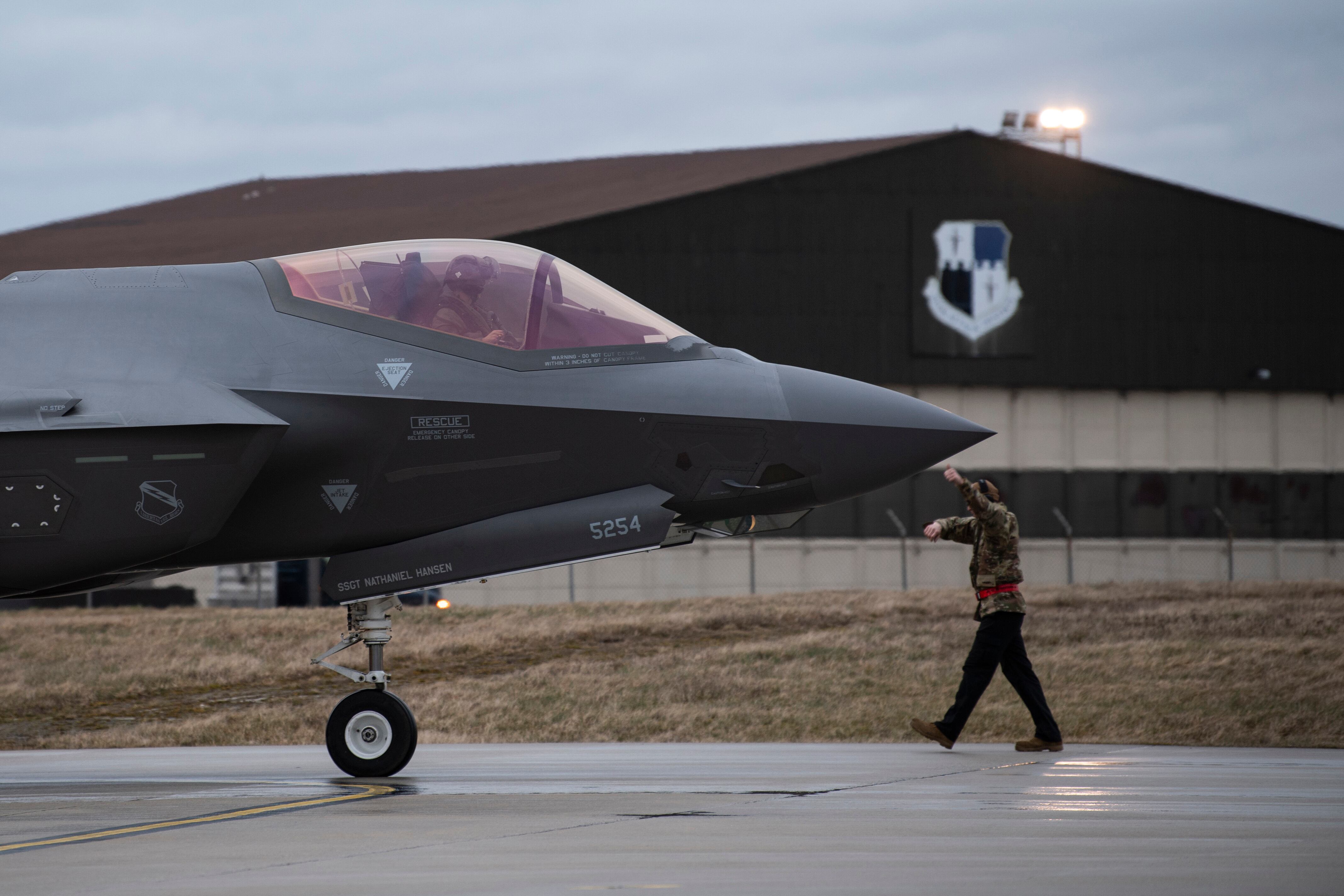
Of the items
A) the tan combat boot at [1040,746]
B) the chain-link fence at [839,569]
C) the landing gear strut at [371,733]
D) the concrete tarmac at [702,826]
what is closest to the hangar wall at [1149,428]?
the chain-link fence at [839,569]

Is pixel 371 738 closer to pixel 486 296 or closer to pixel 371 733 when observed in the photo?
pixel 371 733

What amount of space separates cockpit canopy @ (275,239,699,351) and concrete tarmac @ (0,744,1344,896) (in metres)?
3.02

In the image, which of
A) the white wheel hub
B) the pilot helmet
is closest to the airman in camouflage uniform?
the pilot helmet

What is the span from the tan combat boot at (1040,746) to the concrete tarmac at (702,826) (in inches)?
8.6

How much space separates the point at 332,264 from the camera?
10.6 metres

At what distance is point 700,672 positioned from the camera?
17891 mm

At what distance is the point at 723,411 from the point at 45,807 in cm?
486

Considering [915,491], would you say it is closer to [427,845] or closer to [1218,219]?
[1218,219]

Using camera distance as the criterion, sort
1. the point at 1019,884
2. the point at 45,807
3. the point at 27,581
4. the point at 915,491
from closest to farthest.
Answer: the point at 1019,884, the point at 45,807, the point at 27,581, the point at 915,491

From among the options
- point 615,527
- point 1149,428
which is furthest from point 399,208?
point 615,527

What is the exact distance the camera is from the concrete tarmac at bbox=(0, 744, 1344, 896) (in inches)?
237

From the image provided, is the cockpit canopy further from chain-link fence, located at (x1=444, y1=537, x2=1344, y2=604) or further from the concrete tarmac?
chain-link fence, located at (x1=444, y1=537, x2=1344, y2=604)

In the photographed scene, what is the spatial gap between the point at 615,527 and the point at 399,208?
35.2 metres

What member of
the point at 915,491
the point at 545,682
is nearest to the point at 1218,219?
the point at 915,491
